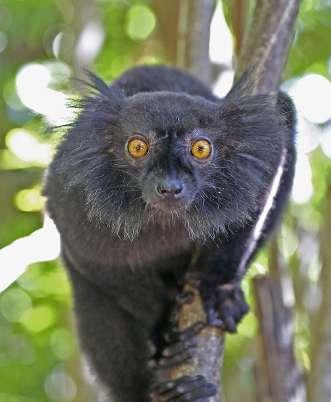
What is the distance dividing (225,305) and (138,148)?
1.05 meters

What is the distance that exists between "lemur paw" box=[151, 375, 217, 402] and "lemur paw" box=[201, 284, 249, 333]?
1.21 ft

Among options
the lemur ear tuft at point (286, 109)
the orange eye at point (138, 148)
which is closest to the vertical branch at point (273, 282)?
the lemur ear tuft at point (286, 109)

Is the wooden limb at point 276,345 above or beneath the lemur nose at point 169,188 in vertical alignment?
beneath

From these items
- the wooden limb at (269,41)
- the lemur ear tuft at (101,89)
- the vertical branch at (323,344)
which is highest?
the wooden limb at (269,41)

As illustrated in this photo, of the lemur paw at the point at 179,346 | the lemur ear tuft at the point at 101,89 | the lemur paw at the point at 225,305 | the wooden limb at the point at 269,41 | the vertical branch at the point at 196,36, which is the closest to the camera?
the lemur paw at the point at 179,346

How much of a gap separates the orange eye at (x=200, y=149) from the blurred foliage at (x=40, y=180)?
1.66m

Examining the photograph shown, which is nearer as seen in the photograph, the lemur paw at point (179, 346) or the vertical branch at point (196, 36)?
the lemur paw at point (179, 346)

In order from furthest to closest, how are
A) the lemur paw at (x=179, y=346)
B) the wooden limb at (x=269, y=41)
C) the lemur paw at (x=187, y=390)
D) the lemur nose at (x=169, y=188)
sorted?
the wooden limb at (x=269, y=41)
the lemur paw at (x=179, y=346)
the lemur paw at (x=187, y=390)
the lemur nose at (x=169, y=188)

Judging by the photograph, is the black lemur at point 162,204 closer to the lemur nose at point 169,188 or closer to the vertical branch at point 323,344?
the lemur nose at point 169,188

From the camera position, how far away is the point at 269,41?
527 centimetres

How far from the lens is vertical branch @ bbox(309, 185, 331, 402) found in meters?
5.18

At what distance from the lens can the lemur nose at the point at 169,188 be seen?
465 cm

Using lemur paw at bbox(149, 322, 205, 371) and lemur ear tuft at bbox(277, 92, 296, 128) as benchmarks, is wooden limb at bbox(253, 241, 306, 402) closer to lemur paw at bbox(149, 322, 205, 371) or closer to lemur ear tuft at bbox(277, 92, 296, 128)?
lemur paw at bbox(149, 322, 205, 371)

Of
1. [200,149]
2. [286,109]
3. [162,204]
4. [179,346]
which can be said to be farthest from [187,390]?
[286,109]
